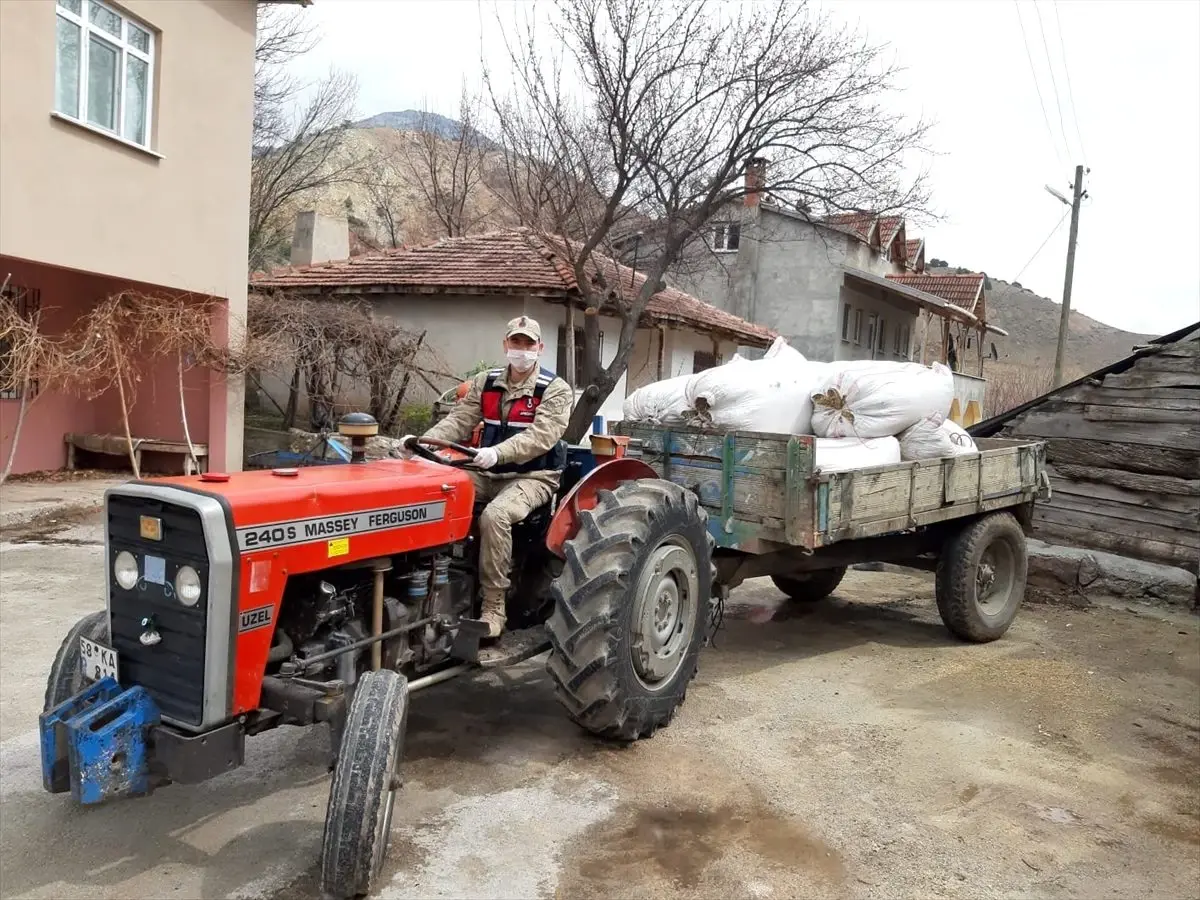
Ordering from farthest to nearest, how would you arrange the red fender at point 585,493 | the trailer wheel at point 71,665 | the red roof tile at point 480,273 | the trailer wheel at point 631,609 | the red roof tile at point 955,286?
1. the red roof tile at point 955,286
2. the red roof tile at point 480,273
3. the red fender at point 585,493
4. the trailer wheel at point 631,609
5. the trailer wheel at point 71,665

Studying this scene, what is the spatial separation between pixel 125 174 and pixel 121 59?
1.17 metres

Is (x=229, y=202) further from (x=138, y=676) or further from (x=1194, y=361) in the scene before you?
(x=1194, y=361)

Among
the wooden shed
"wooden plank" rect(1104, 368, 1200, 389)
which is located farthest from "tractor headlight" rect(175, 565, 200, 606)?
"wooden plank" rect(1104, 368, 1200, 389)

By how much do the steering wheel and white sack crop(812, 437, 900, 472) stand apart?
6.89 feet

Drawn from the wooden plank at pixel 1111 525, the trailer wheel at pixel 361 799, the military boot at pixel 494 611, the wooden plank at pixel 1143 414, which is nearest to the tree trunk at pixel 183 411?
the military boot at pixel 494 611

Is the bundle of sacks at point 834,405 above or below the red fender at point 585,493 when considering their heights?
above

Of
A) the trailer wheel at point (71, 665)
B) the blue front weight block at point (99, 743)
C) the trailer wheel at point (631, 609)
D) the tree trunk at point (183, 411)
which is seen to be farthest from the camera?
the tree trunk at point (183, 411)

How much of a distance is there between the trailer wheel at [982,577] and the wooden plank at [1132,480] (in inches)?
95.7

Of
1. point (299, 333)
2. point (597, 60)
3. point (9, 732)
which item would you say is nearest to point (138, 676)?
point (9, 732)

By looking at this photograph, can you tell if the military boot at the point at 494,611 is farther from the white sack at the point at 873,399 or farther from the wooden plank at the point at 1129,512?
the wooden plank at the point at 1129,512

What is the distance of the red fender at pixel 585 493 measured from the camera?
4168mm

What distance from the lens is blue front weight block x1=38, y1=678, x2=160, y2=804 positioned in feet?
9.00

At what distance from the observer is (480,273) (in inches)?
Answer: 604

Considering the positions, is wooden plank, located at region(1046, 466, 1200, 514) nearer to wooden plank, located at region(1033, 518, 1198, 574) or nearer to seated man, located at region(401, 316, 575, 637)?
wooden plank, located at region(1033, 518, 1198, 574)
